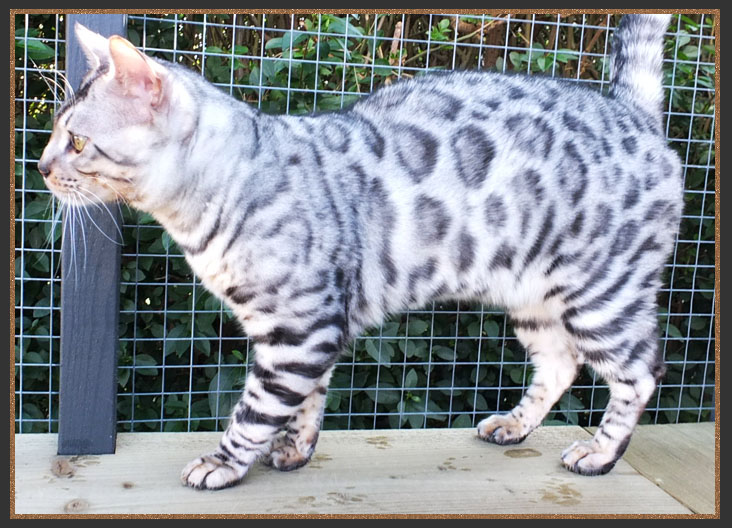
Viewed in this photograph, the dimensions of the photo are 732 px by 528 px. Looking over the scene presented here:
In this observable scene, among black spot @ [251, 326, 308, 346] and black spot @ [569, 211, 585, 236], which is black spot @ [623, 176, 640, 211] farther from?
black spot @ [251, 326, 308, 346]

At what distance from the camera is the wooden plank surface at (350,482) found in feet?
6.81

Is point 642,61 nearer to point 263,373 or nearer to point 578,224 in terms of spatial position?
point 578,224

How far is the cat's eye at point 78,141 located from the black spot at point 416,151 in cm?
84

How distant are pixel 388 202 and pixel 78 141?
2.71 ft

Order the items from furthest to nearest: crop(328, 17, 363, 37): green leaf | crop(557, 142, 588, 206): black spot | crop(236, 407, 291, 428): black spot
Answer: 1. crop(328, 17, 363, 37): green leaf
2. crop(557, 142, 588, 206): black spot
3. crop(236, 407, 291, 428): black spot

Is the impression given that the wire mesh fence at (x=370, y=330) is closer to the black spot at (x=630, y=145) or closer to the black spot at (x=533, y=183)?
the black spot at (x=630, y=145)

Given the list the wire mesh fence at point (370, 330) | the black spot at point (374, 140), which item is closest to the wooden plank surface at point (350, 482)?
the wire mesh fence at point (370, 330)

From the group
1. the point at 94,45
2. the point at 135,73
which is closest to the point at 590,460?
the point at 135,73

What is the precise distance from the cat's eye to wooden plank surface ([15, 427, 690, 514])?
0.96 m

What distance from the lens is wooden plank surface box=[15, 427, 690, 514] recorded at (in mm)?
2076

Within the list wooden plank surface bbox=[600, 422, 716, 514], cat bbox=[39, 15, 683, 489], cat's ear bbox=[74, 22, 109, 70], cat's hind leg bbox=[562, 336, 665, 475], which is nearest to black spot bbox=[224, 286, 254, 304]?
cat bbox=[39, 15, 683, 489]

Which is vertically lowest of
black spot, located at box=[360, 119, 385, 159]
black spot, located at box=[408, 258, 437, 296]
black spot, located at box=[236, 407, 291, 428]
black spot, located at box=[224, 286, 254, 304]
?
black spot, located at box=[236, 407, 291, 428]

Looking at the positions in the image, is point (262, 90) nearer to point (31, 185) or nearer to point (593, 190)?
point (31, 185)

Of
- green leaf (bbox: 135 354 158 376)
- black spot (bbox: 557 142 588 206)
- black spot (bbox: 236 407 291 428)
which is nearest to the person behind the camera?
black spot (bbox: 236 407 291 428)
